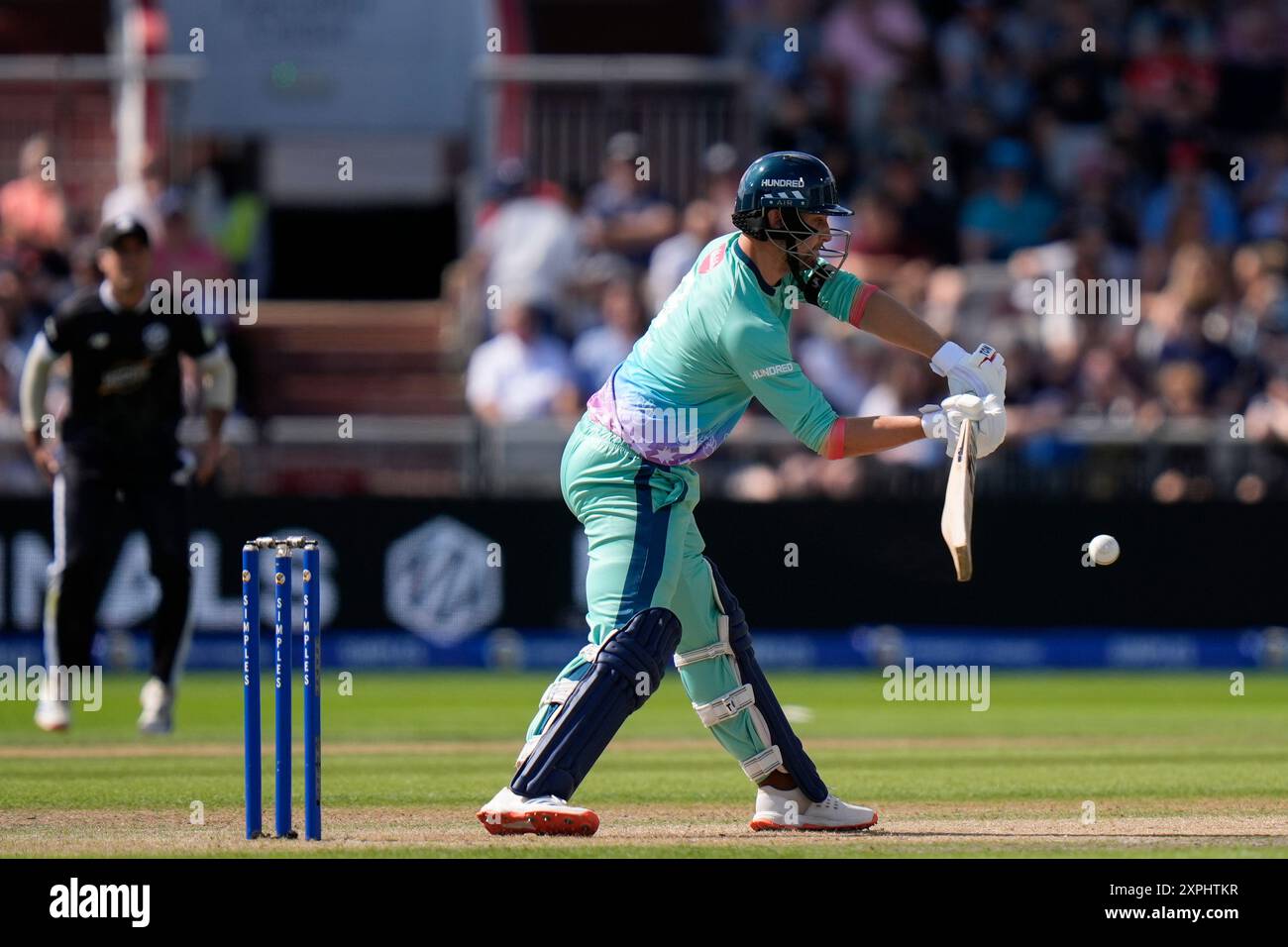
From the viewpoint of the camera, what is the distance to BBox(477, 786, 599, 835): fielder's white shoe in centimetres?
753

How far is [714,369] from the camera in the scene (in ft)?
25.7

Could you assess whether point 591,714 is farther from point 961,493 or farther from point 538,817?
point 961,493

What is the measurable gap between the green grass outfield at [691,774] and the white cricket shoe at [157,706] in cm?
20

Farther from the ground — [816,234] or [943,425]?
[816,234]

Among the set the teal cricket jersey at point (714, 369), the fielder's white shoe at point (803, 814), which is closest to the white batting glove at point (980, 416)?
the teal cricket jersey at point (714, 369)

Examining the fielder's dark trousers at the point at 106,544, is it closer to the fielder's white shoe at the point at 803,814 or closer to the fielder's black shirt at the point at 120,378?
the fielder's black shirt at the point at 120,378

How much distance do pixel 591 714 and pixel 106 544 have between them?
5088 millimetres

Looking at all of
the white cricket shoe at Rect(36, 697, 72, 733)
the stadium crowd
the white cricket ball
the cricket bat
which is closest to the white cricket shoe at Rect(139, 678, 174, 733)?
the white cricket shoe at Rect(36, 697, 72, 733)

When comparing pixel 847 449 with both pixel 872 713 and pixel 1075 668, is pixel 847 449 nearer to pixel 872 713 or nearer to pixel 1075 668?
pixel 872 713

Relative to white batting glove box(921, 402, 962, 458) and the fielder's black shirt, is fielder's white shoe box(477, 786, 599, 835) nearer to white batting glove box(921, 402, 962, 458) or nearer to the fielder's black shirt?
white batting glove box(921, 402, 962, 458)

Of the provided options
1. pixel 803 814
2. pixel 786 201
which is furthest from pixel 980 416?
pixel 803 814

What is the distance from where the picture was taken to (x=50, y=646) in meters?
12.0

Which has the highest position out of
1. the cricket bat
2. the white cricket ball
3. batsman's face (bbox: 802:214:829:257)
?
batsman's face (bbox: 802:214:829:257)
